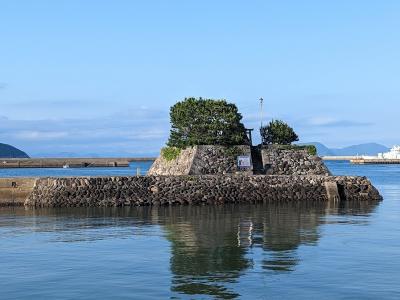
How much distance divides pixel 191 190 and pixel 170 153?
12.0 meters

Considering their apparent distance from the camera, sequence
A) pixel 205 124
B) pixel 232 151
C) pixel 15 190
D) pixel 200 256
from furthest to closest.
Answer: pixel 205 124, pixel 232 151, pixel 15 190, pixel 200 256

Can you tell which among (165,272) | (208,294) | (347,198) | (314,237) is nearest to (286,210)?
(347,198)

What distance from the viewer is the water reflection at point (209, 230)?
57.6 feet

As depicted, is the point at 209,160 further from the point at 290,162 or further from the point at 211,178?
the point at 211,178

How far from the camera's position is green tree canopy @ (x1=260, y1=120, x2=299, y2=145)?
5250 cm

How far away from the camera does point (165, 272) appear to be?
17344 millimetres

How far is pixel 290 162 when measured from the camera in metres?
48.8

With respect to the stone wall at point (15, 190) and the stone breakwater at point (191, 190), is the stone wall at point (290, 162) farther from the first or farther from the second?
the stone wall at point (15, 190)

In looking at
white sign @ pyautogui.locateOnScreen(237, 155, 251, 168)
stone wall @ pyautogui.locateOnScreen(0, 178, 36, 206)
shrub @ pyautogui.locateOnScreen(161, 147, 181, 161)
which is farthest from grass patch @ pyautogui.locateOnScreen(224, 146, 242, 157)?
stone wall @ pyautogui.locateOnScreen(0, 178, 36, 206)

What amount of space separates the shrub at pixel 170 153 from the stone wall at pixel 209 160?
136 centimetres

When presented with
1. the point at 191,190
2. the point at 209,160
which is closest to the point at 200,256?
the point at 191,190

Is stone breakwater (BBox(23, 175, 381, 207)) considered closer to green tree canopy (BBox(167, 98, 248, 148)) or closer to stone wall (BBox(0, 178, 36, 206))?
stone wall (BBox(0, 178, 36, 206))

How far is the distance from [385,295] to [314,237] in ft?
30.9

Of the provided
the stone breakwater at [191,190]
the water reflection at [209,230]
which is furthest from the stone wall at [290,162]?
the water reflection at [209,230]
